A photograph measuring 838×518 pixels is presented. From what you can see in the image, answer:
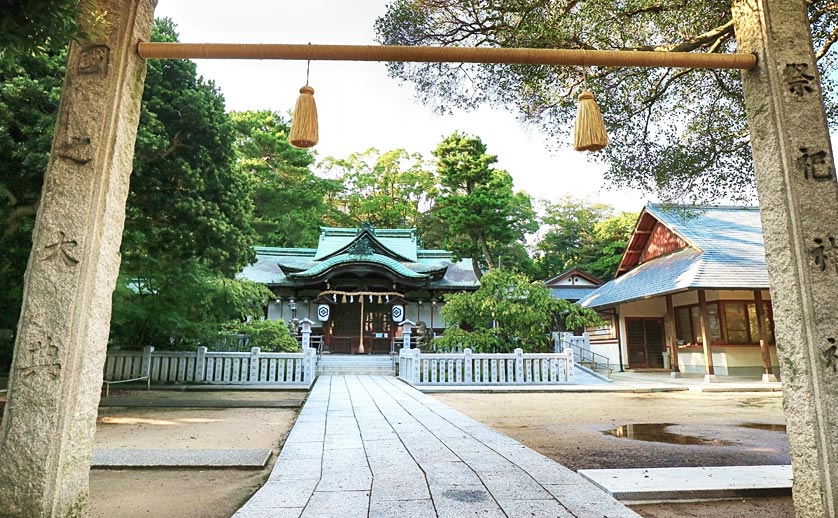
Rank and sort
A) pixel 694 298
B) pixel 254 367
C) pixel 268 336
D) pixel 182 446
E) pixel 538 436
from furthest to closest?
1. pixel 694 298
2. pixel 268 336
3. pixel 254 367
4. pixel 538 436
5. pixel 182 446

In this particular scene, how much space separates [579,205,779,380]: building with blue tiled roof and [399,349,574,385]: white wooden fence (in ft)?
14.5

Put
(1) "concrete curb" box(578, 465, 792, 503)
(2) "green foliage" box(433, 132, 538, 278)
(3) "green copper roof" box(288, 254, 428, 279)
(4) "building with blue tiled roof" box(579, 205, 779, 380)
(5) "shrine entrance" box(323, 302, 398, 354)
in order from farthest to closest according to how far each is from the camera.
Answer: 1. (2) "green foliage" box(433, 132, 538, 278)
2. (5) "shrine entrance" box(323, 302, 398, 354)
3. (3) "green copper roof" box(288, 254, 428, 279)
4. (4) "building with blue tiled roof" box(579, 205, 779, 380)
5. (1) "concrete curb" box(578, 465, 792, 503)

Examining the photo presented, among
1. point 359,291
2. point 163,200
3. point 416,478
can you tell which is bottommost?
point 416,478

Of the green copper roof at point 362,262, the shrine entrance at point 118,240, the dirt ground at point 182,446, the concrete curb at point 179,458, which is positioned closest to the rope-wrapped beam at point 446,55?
the shrine entrance at point 118,240

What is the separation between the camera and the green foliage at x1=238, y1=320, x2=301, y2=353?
40.3 ft

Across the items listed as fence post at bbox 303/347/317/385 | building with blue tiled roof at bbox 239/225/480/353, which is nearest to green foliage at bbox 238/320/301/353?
fence post at bbox 303/347/317/385

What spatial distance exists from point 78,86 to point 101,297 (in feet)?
3.43

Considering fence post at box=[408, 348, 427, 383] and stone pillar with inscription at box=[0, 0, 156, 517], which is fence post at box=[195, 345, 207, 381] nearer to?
fence post at box=[408, 348, 427, 383]

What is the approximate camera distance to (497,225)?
22078 mm

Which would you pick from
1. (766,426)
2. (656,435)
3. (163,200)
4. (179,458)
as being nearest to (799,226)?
(656,435)

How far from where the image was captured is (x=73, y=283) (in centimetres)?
210

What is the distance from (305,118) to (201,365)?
363 inches

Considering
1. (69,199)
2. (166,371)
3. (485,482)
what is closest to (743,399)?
(485,482)

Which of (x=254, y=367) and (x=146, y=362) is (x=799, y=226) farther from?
(x=146, y=362)
